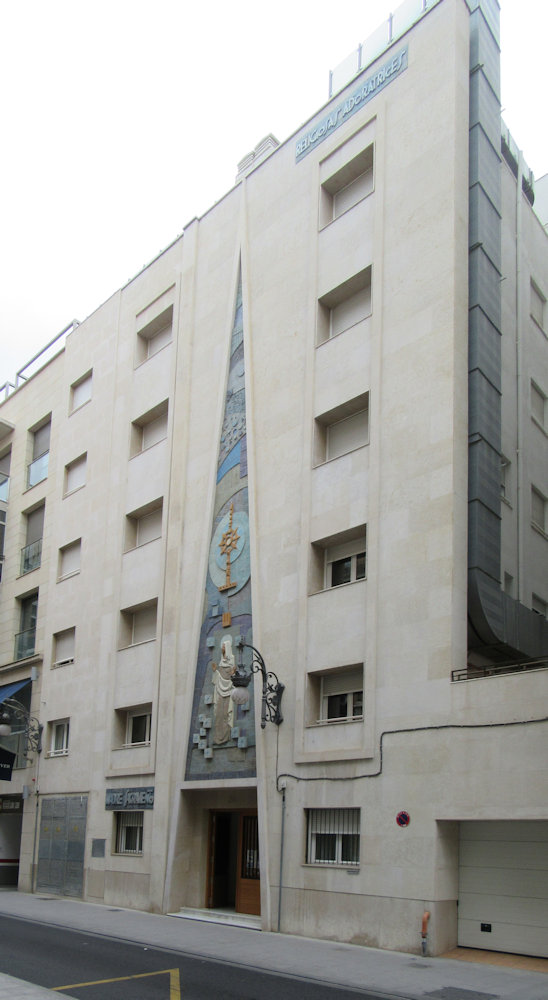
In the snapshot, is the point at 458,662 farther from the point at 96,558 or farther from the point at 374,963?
the point at 96,558

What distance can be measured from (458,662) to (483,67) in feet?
40.7

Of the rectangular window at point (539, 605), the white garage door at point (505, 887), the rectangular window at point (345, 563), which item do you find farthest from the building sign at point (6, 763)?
the white garage door at point (505, 887)

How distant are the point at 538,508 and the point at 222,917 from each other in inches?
475

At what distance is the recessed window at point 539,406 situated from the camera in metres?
23.1

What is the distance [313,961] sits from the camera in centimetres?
1388

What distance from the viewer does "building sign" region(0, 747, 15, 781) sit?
27.7 m

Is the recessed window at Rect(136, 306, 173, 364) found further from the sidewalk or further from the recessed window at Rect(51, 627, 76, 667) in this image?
the sidewalk

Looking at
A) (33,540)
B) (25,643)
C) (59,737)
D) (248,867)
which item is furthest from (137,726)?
(33,540)

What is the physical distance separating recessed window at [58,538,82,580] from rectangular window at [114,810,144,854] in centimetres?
808

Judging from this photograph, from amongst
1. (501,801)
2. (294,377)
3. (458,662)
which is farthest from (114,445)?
(501,801)

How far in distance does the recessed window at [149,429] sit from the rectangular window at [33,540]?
6.54 m

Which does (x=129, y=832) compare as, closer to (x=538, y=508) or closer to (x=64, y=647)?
(x=64, y=647)

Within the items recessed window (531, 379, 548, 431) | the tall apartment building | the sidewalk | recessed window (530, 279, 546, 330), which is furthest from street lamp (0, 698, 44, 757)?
recessed window (530, 279, 546, 330)

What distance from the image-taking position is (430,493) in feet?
54.2
